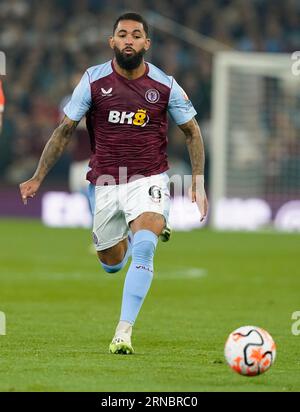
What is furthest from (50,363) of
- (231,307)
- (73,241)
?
(73,241)

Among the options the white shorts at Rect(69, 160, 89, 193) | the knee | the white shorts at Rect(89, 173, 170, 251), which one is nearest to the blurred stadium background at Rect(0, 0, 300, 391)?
the white shorts at Rect(69, 160, 89, 193)

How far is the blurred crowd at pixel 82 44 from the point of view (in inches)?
1029

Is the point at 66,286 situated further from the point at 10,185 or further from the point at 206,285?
the point at 10,185

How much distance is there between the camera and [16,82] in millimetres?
27156

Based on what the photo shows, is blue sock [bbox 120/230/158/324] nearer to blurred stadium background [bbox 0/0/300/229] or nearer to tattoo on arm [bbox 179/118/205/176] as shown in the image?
tattoo on arm [bbox 179/118/205/176]

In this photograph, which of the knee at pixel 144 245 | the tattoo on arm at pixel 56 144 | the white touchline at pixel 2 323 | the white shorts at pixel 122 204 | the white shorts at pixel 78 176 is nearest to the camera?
the knee at pixel 144 245

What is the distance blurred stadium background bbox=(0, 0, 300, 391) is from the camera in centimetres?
1616

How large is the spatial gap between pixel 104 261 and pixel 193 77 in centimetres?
1724

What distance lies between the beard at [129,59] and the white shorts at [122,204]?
0.78 meters

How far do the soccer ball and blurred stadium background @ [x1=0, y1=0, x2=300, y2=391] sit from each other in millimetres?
6166

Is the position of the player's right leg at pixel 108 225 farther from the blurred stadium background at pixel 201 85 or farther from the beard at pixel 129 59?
the blurred stadium background at pixel 201 85

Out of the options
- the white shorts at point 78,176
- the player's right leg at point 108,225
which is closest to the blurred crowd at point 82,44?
the white shorts at point 78,176
